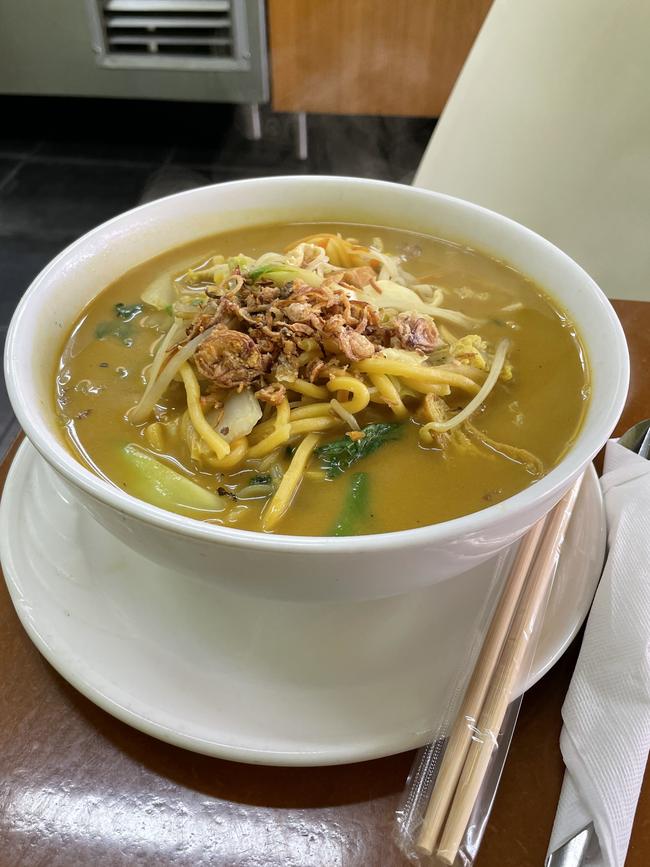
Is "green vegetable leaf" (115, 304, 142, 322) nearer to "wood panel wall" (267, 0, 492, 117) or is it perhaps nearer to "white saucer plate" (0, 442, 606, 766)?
"white saucer plate" (0, 442, 606, 766)

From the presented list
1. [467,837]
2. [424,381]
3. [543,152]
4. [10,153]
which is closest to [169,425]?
[424,381]

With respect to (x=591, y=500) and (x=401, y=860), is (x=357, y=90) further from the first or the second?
(x=401, y=860)

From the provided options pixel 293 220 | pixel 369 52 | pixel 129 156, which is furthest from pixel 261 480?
pixel 129 156

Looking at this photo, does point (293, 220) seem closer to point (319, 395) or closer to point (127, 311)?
point (127, 311)

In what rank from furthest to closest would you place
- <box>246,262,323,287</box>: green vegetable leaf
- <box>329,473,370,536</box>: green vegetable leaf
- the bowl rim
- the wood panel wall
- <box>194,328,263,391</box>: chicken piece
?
the wood panel wall < <box>246,262,323,287</box>: green vegetable leaf < <box>194,328,263,391</box>: chicken piece < <box>329,473,370,536</box>: green vegetable leaf < the bowl rim

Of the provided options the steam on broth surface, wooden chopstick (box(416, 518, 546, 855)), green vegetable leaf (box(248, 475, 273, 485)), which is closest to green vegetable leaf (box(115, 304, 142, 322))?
the steam on broth surface

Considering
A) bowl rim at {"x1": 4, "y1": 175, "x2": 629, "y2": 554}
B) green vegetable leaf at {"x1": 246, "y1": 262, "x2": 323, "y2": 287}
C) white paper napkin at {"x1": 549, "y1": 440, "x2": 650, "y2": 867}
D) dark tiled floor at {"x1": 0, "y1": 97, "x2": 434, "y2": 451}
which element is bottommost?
dark tiled floor at {"x1": 0, "y1": 97, "x2": 434, "y2": 451}
